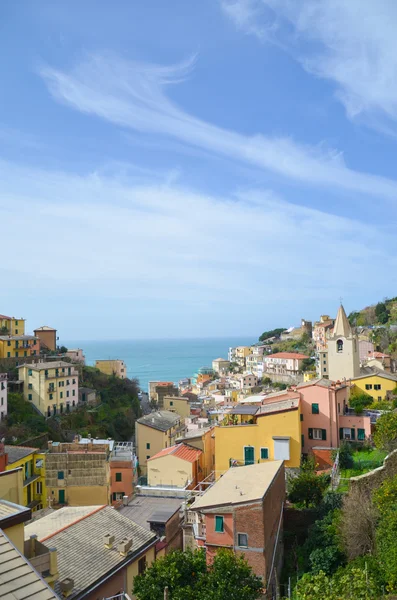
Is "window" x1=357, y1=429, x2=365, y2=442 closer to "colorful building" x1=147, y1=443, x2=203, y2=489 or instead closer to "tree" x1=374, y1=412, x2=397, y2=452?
"tree" x1=374, y1=412, x2=397, y2=452

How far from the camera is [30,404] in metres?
43.4

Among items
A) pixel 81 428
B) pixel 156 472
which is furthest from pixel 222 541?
pixel 81 428

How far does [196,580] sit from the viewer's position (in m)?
10.8

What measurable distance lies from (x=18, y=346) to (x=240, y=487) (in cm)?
3894

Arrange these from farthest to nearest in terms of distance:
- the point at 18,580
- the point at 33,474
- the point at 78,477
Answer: the point at 78,477, the point at 33,474, the point at 18,580

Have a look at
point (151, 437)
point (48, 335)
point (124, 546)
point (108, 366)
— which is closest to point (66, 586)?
point (124, 546)

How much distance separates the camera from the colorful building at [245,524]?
14.5 m

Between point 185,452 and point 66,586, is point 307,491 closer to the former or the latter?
point 185,452

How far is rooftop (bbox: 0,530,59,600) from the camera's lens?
13.0ft

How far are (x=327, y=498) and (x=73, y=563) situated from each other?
31.8 feet

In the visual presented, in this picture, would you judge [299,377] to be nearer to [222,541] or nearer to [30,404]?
[30,404]

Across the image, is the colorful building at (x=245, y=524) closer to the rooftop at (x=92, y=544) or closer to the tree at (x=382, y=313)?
the rooftop at (x=92, y=544)

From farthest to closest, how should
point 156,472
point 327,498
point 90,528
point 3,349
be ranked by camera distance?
point 3,349 → point 156,472 → point 327,498 → point 90,528

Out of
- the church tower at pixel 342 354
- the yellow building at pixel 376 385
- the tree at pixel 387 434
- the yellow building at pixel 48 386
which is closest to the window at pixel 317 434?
the tree at pixel 387 434
